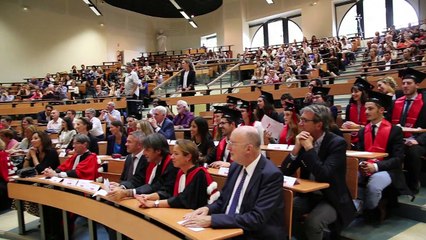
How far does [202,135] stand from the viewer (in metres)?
4.73

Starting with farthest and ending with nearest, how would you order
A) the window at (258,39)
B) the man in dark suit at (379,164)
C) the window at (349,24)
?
the window at (258,39) < the window at (349,24) < the man in dark suit at (379,164)

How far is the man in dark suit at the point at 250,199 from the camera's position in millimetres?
2389

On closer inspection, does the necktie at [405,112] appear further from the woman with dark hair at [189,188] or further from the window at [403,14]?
the window at [403,14]

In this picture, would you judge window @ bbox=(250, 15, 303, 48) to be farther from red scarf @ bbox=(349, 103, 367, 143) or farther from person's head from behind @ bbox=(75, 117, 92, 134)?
person's head from behind @ bbox=(75, 117, 92, 134)

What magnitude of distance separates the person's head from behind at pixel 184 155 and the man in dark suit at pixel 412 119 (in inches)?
88.9

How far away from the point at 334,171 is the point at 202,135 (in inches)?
80.1

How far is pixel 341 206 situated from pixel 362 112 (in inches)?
100

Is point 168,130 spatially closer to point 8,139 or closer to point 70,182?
point 70,182

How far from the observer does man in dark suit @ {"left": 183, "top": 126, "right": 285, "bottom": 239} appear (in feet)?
7.84

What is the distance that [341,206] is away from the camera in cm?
305

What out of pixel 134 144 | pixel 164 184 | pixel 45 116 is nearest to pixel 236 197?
pixel 164 184

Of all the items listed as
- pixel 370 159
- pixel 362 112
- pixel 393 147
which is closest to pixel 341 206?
pixel 370 159

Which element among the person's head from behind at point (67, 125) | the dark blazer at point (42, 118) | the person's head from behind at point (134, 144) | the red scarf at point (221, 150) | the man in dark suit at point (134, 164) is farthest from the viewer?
the dark blazer at point (42, 118)

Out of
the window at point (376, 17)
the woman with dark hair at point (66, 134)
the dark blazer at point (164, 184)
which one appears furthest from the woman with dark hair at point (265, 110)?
the window at point (376, 17)
